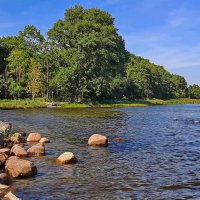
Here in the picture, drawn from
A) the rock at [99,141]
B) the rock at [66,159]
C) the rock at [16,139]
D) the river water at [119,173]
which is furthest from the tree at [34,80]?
the rock at [66,159]

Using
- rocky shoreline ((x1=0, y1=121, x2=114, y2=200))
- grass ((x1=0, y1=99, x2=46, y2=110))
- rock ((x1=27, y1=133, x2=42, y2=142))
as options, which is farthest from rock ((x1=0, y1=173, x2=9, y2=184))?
grass ((x1=0, y1=99, x2=46, y2=110))

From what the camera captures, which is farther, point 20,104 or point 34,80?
point 34,80

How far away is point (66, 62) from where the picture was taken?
4023 inches

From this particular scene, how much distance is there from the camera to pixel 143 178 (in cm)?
1753

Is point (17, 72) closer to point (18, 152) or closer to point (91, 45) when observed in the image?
point (91, 45)

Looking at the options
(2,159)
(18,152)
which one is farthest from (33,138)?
(2,159)

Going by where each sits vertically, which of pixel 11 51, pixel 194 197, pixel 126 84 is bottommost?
pixel 194 197

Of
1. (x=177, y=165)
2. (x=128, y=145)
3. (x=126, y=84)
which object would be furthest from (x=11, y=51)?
(x=177, y=165)

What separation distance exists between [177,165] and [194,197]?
19.9ft

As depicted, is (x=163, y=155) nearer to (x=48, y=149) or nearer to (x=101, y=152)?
(x=101, y=152)

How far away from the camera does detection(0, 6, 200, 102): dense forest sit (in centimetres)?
9844

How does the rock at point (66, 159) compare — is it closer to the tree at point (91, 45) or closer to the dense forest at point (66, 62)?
the dense forest at point (66, 62)

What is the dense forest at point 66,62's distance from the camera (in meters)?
98.4

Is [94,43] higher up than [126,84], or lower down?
higher up
